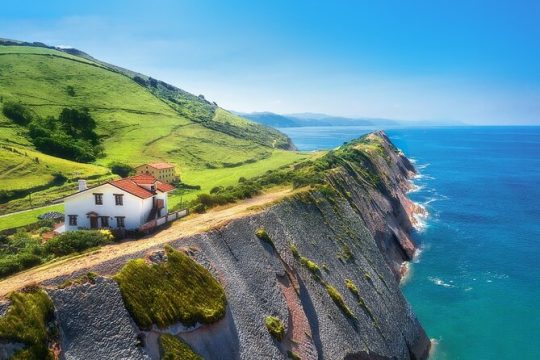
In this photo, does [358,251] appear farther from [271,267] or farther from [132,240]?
[132,240]

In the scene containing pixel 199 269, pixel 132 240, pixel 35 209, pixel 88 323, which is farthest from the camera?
pixel 35 209

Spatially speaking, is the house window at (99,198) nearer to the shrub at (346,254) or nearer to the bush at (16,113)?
the shrub at (346,254)

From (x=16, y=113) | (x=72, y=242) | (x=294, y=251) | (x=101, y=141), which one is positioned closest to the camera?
(x=72, y=242)

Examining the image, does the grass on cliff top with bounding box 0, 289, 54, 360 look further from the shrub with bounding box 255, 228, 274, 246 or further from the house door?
the shrub with bounding box 255, 228, 274, 246

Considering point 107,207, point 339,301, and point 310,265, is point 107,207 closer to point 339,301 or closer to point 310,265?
point 310,265

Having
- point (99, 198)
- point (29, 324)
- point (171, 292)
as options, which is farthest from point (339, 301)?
point (29, 324)

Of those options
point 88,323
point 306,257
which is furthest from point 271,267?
point 88,323
